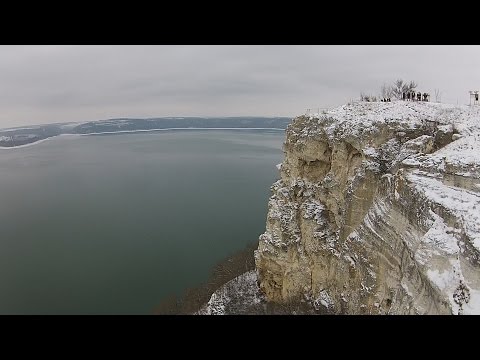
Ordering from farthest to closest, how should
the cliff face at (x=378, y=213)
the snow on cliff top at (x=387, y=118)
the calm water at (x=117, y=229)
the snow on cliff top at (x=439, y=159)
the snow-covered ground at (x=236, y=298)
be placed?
the calm water at (x=117, y=229) → the snow-covered ground at (x=236, y=298) → the snow on cliff top at (x=387, y=118) → the cliff face at (x=378, y=213) → the snow on cliff top at (x=439, y=159)

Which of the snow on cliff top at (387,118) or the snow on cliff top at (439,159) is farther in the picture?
the snow on cliff top at (387,118)

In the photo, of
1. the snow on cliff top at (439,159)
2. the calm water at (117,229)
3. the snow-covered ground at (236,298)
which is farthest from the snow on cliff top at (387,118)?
the calm water at (117,229)

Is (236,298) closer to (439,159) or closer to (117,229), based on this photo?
(439,159)

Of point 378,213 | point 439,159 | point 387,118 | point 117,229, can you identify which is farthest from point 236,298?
point 117,229

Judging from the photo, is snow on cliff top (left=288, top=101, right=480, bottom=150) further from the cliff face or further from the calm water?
the calm water

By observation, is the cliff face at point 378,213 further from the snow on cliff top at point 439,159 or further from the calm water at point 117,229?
the calm water at point 117,229

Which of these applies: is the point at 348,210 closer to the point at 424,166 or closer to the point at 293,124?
the point at 424,166

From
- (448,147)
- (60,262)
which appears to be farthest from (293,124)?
(60,262)

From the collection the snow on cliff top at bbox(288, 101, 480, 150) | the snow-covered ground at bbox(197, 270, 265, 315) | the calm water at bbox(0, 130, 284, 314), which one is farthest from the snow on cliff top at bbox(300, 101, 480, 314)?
the calm water at bbox(0, 130, 284, 314)
